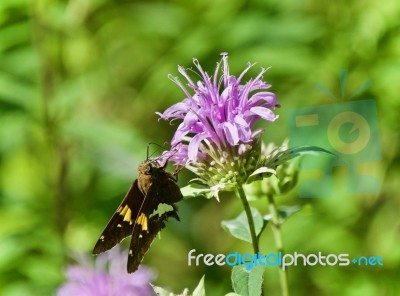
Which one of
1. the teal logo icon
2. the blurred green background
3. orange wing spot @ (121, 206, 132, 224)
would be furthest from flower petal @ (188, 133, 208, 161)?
the blurred green background

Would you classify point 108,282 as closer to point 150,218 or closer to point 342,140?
point 150,218

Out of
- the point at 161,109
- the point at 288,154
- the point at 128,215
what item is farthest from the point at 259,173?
the point at 161,109

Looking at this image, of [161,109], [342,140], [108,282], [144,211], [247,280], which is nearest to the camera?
[247,280]

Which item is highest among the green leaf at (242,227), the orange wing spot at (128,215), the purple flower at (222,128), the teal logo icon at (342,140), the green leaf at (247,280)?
the teal logo icon at (342,140)

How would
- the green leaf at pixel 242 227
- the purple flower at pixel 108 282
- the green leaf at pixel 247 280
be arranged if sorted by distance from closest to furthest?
the green leaf at pixel 247 280 < the green leaf at pixel 242 227 < the purple flower at pixel 108 282

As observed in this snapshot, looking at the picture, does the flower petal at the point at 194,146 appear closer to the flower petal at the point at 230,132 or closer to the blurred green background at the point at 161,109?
the flower petal at the point at 230,132

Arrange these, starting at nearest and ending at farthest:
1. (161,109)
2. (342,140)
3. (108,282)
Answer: (108,282) → (342,140) → (161,109)

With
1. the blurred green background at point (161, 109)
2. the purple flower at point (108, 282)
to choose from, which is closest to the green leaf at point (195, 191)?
the purple flower at point (108, 282)
